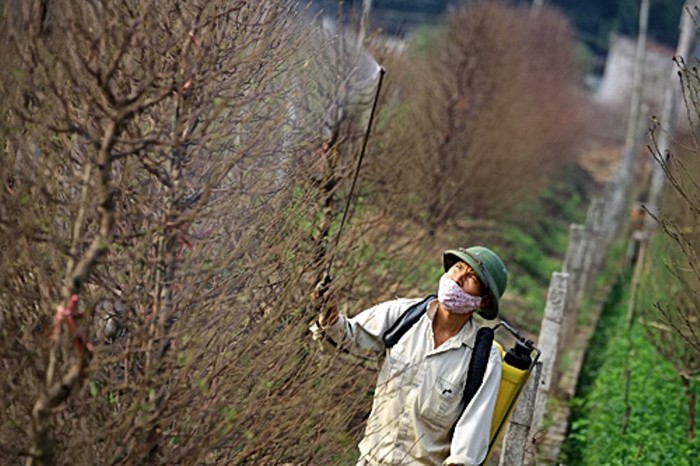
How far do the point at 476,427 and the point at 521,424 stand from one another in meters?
1.31

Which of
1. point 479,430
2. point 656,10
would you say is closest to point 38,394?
point 479,430

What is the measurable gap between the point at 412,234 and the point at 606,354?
4.95 m

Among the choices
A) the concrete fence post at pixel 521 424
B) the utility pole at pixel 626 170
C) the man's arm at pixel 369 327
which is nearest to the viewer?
the man's arm at pixel 369 327

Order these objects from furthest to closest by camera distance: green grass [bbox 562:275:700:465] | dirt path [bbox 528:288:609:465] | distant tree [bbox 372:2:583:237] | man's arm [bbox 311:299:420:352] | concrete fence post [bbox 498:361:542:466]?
distant tree [bbox 372:2:583:237], dirt path [bbox 528:288:609:465], green grass [bbox 562:275:700:465], concrete fence post [bbox 498:361:542:466], man's arm [bbox 311:299:420:352]

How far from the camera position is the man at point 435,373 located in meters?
5.25

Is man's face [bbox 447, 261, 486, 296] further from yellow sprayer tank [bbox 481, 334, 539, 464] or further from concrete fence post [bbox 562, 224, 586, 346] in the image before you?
concrete fence post [bbox 562, 224, 586, 346]

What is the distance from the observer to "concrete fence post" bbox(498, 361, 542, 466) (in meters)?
6.26

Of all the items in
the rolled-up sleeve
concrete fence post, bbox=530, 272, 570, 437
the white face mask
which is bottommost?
concrete fence post, bbox=530, 272, 570, 437

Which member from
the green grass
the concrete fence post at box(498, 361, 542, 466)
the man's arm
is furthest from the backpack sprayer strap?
the green grass

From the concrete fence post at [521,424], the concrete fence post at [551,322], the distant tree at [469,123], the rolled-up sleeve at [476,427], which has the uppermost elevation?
the rolled-up sleeve at [476,427]

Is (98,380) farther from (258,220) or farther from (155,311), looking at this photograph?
(258,220)

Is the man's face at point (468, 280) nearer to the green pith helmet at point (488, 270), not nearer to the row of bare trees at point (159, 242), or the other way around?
the green pith helmet at point (488, 270)

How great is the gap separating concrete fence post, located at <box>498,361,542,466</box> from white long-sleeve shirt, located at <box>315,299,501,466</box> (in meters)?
1.01

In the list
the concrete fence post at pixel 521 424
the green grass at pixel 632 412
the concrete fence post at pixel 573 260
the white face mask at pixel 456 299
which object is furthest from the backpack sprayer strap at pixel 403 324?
the concrete fence post at pixel 573 260
